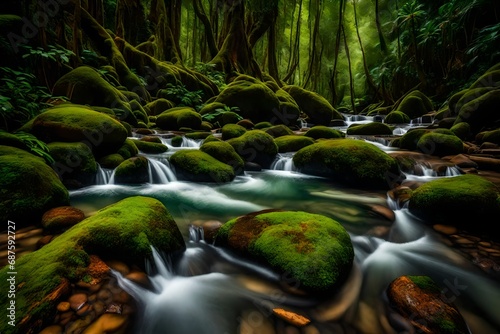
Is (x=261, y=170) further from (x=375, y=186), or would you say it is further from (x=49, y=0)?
(x=49, y=0)

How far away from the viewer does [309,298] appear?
2.23 metres

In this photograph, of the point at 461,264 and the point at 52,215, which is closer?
the point at 461,264

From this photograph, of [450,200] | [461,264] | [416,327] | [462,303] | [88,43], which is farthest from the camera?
[88,43]

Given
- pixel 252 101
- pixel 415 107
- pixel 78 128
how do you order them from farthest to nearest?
pixel 415 107, pixel 252 101, pixel 78 128

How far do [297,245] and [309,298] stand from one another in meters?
0.47

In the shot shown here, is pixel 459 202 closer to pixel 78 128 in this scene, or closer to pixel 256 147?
pixel 256 147

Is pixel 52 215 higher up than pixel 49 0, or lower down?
lower down

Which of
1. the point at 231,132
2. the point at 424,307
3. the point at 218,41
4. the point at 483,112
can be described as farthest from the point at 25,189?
the point at 218,41

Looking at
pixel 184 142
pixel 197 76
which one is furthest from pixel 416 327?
pixel 197 76

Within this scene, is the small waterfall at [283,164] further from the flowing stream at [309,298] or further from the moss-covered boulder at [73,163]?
the moss-covered boulder at [73,163]

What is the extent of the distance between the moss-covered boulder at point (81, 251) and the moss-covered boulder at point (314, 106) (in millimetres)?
14172

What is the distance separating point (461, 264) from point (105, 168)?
6.06m

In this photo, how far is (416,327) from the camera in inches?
75.5

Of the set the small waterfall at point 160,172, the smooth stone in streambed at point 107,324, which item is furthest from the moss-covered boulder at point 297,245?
the small waterfall at point 160,172
